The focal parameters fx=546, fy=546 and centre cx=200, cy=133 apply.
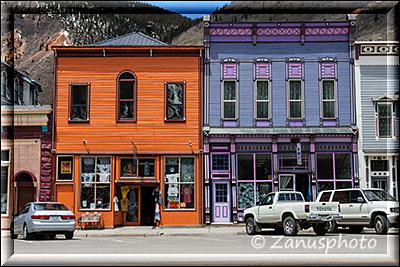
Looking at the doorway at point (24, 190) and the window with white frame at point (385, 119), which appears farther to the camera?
the window with white frame at point (385, 119)

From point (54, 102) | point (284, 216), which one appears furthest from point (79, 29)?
point (284, 216)

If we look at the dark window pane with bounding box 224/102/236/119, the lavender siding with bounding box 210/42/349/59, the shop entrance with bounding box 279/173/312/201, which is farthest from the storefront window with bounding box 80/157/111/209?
the shop entrance with bounding box 279/173/312/201

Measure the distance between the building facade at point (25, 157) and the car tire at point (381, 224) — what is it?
1534 centimetres

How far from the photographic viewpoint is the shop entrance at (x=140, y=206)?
27.2 m

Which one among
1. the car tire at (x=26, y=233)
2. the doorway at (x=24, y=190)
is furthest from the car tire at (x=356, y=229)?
the doorway at (x=24, y=190)

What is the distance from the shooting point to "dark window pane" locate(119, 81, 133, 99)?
27.4 metres

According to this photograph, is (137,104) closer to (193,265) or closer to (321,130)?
(321,130)

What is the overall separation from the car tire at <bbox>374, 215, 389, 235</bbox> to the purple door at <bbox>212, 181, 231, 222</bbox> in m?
8.27

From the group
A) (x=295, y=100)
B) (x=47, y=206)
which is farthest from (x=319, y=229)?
(x=47, y=206)

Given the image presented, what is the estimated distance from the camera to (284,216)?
20406 millimetres

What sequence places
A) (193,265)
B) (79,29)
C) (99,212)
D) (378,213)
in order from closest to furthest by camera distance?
(193,265), (378,213), (99,212), (79,29)

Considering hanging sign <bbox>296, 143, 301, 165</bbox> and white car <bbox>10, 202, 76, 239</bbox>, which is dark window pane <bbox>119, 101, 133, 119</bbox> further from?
hanging sign <bbox>296, 143, 301, 165</bbox>

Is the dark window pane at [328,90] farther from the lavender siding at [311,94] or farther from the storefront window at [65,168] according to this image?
the storefront window at [65,168]

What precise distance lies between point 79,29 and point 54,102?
7525mm
